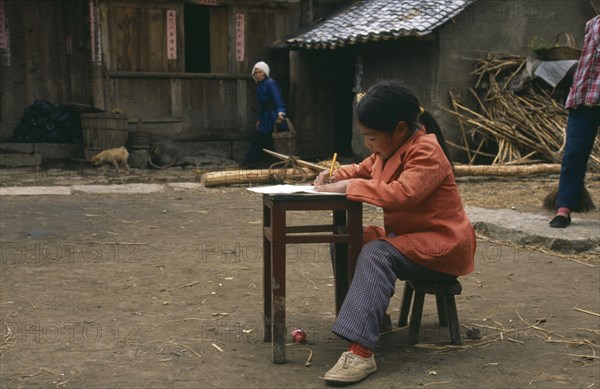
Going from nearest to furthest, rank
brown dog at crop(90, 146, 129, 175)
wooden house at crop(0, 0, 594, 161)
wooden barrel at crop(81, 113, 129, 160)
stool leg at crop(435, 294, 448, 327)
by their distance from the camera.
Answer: stool leg at crop(435, 294, 448, 327), brown dog at crop(90, 146, 129, 175), wooden house at crop(0, 0, 594, 161), wooden barrel at crop(81, 113, 129, 160)

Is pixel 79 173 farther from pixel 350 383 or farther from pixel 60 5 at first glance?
pixel 350 383

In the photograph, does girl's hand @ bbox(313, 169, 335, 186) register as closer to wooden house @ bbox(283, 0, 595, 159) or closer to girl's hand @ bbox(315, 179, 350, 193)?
girl's hand @ bbox(315, 179, 350, 193)

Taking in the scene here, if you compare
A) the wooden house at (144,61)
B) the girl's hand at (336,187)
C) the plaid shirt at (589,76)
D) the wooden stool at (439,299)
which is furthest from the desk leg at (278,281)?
the wooden house at (144,61)

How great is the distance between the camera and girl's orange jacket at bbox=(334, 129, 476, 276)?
3143mm

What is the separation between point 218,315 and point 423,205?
1351 millimetres

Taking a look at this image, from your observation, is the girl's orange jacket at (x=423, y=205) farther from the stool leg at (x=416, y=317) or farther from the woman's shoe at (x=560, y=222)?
the woman's shoe at (x=560, y=222)

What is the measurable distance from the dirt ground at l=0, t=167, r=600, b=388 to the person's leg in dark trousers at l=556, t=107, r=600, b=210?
637 millimetres

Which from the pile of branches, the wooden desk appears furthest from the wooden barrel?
the wooden desk

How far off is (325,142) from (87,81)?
446 cm

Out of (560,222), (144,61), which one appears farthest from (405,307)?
(144,61)

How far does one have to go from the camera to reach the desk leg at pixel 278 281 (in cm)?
317

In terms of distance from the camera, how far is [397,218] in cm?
334

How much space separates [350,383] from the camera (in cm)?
298

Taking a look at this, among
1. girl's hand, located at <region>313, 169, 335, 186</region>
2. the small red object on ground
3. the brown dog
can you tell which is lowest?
the brown dog
